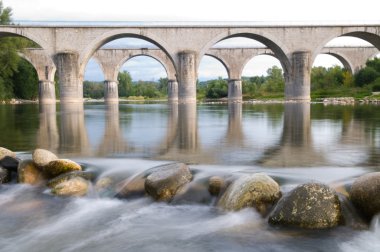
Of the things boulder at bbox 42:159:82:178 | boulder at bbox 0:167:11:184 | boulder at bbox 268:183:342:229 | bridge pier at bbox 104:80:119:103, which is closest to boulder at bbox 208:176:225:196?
boulder at bbox 268:183:342:229

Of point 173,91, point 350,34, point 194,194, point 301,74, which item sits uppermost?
point 350,34

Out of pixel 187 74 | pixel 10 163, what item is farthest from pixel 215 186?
pixel 187 74

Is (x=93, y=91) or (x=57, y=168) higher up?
(x=93, y=91)

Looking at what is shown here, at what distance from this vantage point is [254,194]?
6000 millimetres

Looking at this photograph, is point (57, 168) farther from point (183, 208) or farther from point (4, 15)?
point (4, 15)

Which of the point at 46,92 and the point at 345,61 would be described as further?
the point at 345,61

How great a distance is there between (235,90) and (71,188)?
183 feet

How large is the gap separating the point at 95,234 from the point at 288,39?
41.9m

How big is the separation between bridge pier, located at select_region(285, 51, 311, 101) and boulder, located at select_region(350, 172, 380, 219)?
130ft

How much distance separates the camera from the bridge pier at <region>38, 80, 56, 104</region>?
58.3m

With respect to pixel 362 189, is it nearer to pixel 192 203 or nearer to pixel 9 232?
pixel 192 203

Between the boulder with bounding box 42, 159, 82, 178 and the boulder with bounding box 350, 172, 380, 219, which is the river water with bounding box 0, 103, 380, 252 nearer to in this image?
the boulder with bounding box 350, 172, 380, 219

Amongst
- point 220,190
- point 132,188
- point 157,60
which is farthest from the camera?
point 157,60

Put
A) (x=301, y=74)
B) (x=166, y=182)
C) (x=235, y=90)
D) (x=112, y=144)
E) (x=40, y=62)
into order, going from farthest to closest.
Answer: (x=235, y=90) → (x=40, y=62) → (x=301, y=74) → (x=112, y=144) → (x=166, y=182)
